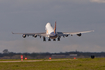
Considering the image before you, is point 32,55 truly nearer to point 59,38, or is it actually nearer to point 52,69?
point 59,38

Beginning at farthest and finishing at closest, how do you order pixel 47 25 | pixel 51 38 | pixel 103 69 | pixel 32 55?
pixel 32 55
pixel 47 25
pixel 51 38
pixel 103 69

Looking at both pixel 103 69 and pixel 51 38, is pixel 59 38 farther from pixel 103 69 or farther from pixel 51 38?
pixel 103 69

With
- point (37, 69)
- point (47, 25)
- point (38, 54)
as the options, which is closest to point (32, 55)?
point (38, 54)

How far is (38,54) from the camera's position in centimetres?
15250

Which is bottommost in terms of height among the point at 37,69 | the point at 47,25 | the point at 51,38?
the point at 37,69

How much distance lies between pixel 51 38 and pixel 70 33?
796 centimetres

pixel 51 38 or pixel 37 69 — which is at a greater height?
pixel 51 38

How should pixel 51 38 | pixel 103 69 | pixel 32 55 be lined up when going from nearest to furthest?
pixel 103 69 → pixel 51 38 → pixel 32 55

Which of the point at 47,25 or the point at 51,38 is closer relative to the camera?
the point at 51,38

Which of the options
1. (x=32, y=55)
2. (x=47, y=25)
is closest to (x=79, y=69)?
(x=47, y=25)

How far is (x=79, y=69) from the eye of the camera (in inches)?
2269

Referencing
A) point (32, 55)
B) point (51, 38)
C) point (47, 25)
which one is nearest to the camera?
point (51, 38)

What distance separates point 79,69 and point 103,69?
484cm

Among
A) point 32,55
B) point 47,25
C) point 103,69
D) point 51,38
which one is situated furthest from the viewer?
point 32,55
